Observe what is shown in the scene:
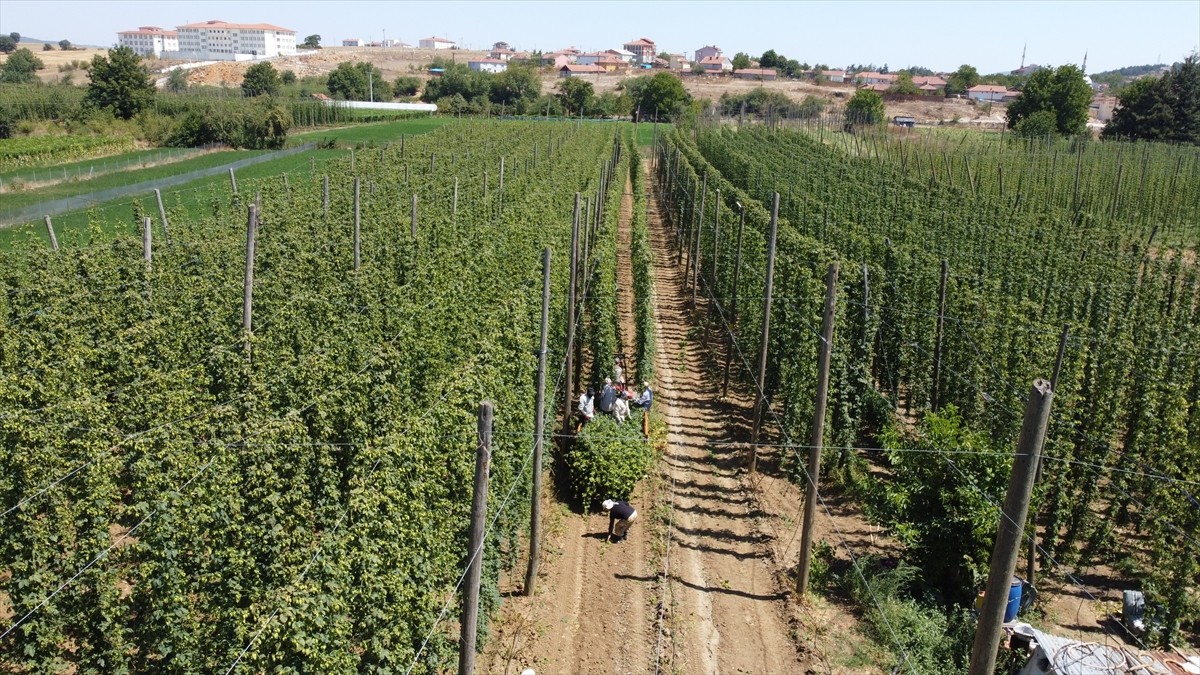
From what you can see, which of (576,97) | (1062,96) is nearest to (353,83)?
(576,97)

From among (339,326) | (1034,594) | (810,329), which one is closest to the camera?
(1034,594)

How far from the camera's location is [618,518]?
40.5ft

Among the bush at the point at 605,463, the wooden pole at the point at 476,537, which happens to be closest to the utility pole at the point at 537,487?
the bush at the point at 605,463

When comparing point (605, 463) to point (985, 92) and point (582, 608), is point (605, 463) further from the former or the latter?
point (985, 92)

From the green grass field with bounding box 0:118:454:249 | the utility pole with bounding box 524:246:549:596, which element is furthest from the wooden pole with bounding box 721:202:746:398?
the green grass field with bounding box 0:118:454:249

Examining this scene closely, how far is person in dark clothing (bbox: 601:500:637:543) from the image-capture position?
1225 cm

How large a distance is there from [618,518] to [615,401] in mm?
3114

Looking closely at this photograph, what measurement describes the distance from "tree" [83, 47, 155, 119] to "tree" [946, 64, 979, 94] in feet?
380

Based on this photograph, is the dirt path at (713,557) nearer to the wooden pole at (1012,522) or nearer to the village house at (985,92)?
the wooden pole at (1012,522)

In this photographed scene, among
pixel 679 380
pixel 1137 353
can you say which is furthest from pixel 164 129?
pixel 1137 353

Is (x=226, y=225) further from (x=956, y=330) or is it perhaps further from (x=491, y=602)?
(x=956, y=330)

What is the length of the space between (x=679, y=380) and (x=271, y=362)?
961 cm

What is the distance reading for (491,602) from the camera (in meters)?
9.60

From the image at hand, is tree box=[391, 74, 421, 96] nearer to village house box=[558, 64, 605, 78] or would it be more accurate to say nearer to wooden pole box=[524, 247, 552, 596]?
village house box=[558, 64, 605, 78]
